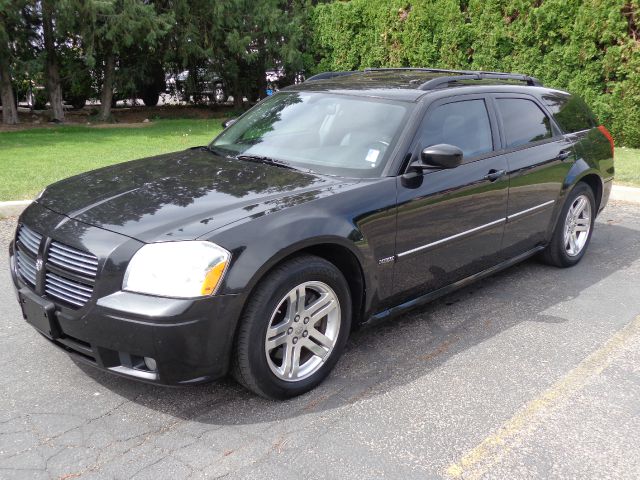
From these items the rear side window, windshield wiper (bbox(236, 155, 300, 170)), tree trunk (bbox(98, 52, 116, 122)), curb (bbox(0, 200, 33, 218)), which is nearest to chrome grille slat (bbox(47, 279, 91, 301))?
windshield wiper (bbox(236, 155, 300, 170))

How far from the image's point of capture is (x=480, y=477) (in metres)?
2.76

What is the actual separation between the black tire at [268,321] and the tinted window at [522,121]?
6.93 feet

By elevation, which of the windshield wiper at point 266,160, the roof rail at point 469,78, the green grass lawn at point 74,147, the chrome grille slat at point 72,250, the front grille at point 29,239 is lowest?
the green grass lawn at point 74,147

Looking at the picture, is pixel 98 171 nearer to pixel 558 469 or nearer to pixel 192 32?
pixel 558 469

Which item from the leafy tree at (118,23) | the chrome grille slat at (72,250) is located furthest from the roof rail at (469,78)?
the leafy tree at (118,23)

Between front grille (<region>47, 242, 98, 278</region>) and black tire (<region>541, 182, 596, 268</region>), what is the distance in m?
3.91

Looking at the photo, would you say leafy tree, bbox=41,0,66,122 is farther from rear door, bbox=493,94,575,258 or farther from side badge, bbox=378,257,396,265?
side badge, bbox=378,257,396,265

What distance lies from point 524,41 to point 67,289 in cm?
1220

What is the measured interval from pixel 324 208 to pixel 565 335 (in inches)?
79.4

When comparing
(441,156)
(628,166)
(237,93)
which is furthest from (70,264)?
(237,93)

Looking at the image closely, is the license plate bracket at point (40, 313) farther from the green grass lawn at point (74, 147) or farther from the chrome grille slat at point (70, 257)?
the green grass lawn at point (74, 147)

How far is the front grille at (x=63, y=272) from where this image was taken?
2.98 m

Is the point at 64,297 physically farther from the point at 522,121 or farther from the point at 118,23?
the point at 118,23

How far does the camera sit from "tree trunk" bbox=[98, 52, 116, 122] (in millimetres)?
17141
